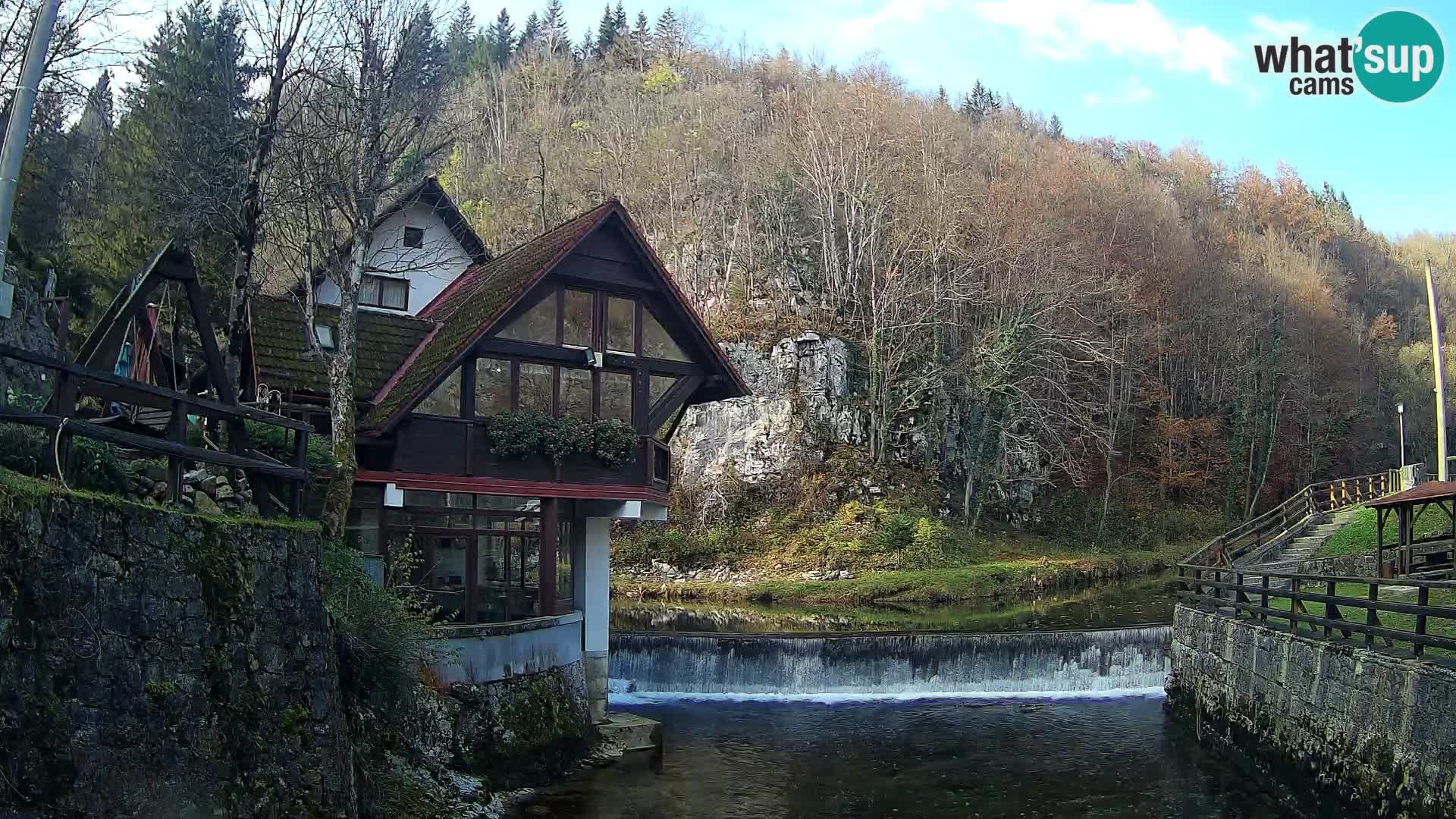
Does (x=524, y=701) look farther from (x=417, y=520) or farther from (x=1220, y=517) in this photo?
(x=1220, y=517)

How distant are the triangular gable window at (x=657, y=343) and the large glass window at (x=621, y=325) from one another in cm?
22

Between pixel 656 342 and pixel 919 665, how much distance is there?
9.78 meters

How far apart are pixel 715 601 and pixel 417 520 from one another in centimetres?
2010

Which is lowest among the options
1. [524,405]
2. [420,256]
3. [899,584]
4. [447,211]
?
[899,584]

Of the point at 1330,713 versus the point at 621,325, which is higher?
the point at 621,325

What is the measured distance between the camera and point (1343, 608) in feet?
75.2

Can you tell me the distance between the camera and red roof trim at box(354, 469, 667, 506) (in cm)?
1741

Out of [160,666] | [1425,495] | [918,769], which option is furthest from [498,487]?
[1425,495]

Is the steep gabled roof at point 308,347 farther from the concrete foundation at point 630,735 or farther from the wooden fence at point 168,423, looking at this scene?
the concrete foundation at point 630,735

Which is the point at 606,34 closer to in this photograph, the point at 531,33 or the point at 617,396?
the point at 531,33

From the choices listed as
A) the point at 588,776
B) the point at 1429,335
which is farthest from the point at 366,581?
the point at 1429,335

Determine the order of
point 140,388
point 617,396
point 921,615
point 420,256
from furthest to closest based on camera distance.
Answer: point 921,615, point 420,256, point 617,396, point 140,388

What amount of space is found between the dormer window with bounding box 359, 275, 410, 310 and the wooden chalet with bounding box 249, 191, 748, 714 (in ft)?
4.87

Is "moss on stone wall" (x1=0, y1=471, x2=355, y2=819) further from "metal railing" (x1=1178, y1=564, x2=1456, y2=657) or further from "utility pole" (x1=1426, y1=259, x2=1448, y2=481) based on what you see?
"utility pole" (x1=1426, y1=259, x2=1448, y2=481)
